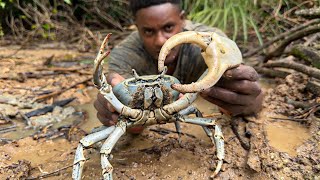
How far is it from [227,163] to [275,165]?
0.96 ft

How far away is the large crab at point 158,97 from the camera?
2.13 metres

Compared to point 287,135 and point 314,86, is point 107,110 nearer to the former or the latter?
point 287,135

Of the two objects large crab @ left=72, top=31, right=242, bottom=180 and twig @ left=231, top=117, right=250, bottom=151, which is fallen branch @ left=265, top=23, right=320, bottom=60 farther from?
large crab @ left=72, top=31, right=242, bottom=180

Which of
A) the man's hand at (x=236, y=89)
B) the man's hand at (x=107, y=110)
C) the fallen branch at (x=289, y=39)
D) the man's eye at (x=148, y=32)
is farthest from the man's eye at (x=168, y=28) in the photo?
the fallen branch at (x=289, y=39)

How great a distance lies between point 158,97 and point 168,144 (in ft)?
1.76

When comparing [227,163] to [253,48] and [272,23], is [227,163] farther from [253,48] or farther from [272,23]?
[272,23]

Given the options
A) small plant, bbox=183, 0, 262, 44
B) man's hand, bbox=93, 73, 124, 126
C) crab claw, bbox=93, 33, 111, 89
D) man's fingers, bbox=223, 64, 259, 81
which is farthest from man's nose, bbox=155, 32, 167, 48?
small plant, bbox=183, 0, 262, 44

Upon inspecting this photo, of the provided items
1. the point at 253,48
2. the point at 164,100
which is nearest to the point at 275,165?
the point at 164,100

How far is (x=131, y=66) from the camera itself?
3.67m

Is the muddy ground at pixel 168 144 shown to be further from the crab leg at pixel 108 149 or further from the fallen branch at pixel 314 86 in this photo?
the crab leg at pixel 108 149

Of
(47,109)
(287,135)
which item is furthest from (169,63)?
(287,135)

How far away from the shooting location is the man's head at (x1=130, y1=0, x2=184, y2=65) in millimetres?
3121

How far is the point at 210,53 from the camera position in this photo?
2.20 meters

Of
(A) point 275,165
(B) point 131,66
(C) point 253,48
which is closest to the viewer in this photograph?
(A) point 275,165
